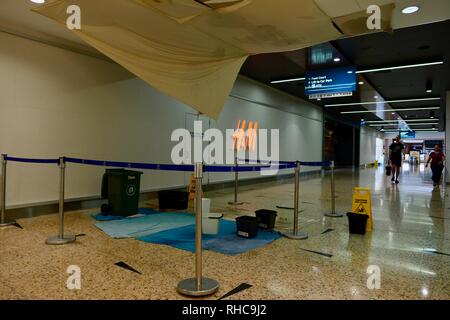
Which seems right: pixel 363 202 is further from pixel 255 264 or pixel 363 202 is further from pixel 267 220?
pixel 255 264

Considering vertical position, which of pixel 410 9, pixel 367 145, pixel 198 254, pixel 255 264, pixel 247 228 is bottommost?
pixel 255 264

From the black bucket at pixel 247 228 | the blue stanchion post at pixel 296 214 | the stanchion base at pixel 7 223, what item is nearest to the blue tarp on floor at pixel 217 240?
the black bucket at pixel 247 228

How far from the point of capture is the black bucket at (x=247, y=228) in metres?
3.55

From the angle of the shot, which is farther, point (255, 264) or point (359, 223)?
point (359, 223)

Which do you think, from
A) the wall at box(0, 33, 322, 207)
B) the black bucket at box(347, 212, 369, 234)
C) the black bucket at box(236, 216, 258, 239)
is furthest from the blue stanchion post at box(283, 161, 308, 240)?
the wall at box(0, 33, 322, 207)

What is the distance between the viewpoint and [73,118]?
5086 mm

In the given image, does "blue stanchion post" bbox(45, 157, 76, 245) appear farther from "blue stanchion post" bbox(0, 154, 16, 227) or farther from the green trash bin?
the green trash bin

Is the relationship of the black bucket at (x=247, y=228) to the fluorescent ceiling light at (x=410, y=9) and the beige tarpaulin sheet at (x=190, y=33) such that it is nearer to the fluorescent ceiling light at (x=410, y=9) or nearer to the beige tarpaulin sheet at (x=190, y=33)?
the beige tarpaulin sheet at (x=190, y=33)

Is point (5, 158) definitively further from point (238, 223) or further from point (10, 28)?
point (238, 223)

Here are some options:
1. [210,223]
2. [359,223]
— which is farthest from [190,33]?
[359,223]

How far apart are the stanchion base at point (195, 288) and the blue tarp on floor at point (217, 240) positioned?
780mm

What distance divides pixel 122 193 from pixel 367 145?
23347mm
